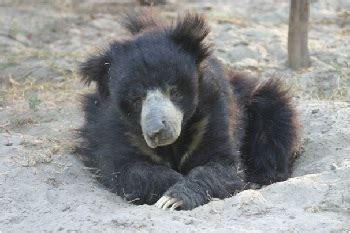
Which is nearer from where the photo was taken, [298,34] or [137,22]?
[137,22]

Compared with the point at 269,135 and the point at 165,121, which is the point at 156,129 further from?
the point at 269,135

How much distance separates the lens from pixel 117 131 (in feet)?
19.9

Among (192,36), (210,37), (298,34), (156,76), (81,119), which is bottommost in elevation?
(81,119)

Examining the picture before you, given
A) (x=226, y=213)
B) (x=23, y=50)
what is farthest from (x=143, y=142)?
(x=23, y=50)

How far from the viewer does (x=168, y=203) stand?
5.35m

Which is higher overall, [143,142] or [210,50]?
[210,50]

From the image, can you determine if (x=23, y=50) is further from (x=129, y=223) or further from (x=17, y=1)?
(x=129, y=223)

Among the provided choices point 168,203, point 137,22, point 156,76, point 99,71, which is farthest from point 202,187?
point 137,22

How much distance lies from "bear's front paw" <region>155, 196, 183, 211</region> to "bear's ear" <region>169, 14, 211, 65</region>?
3.77 feet

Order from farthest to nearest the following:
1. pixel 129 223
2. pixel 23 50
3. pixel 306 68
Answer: pixel 23 50 → pixel 306 68 → pixel 129 223

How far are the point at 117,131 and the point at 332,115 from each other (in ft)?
7.25

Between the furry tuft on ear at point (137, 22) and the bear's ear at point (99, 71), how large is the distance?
656 mm

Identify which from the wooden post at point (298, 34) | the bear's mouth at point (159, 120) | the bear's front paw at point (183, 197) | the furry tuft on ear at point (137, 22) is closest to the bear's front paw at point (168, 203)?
the bear's front paw at point (183, 197)

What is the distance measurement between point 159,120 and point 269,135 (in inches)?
72.4
